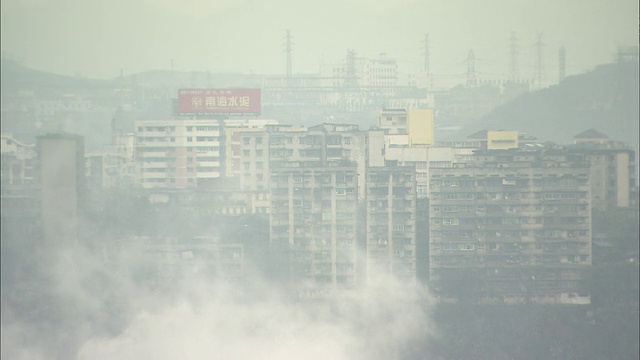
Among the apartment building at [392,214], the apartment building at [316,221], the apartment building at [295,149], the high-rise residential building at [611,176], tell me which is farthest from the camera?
the high-rise residential building at [611,176]

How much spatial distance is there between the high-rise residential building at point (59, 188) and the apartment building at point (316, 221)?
2.05 metres

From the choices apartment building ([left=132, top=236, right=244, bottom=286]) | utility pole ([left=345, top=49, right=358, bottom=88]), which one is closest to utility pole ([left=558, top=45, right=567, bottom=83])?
utility pole ([left=345, top=49, right=358, bottom=88])

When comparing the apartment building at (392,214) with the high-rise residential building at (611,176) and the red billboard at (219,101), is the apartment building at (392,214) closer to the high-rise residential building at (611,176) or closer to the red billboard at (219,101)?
the high-rise residential building at (611,176)

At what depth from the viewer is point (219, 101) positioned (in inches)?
520

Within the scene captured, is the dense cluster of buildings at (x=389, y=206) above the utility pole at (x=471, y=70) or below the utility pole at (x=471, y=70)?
below

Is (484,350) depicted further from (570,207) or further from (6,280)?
(6,280)

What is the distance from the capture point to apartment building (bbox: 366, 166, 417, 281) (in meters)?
10.6

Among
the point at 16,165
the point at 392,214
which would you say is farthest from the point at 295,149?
the point at 16,165

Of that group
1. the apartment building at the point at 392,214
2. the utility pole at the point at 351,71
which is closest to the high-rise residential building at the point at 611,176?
the apartment building at the point at 392,214

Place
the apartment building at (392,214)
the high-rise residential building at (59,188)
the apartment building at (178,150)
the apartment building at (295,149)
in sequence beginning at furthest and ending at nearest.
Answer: the apartment building at (178,150)
the apartment building at (295,149)
the apartment building at (392,214)
the high-rise residential building at (59,188)

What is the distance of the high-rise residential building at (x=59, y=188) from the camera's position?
9.38 meters

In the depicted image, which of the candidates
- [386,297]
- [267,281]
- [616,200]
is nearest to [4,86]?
→ [267,281]

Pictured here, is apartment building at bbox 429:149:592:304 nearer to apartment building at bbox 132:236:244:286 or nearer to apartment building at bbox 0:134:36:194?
apartment building at bbox 132:236:244:286

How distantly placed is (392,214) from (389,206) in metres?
0.09
